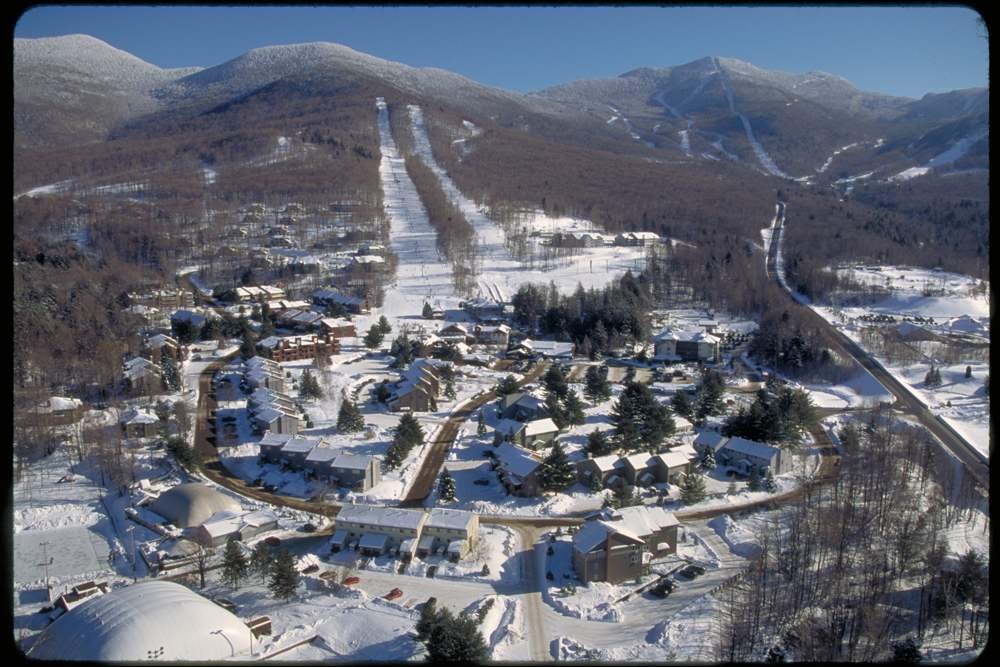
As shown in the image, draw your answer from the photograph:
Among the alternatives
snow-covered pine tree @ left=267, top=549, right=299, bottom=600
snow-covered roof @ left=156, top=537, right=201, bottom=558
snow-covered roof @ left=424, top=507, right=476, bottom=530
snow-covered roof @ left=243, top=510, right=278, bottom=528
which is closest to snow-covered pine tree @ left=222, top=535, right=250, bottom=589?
snow-covered pine tree @ left=267, top=549, right=299, bottom=600

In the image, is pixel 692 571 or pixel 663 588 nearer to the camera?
pixel 663 588

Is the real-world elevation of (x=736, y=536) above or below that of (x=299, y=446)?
below

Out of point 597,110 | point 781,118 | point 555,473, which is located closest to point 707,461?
point 555,473

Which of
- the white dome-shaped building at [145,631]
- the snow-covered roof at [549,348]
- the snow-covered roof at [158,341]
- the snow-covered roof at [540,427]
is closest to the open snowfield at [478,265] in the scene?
the snow-covered roof at [549,348]

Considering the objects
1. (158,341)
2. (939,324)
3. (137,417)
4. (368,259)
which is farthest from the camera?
(368,259)

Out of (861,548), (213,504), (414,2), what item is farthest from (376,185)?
(414,2)

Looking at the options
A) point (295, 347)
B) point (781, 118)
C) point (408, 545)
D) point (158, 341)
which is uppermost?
point (781, 118)

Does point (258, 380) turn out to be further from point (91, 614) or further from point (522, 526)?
point (91, 614)

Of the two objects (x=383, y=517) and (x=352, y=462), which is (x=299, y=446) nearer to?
(x=352, y=462)
